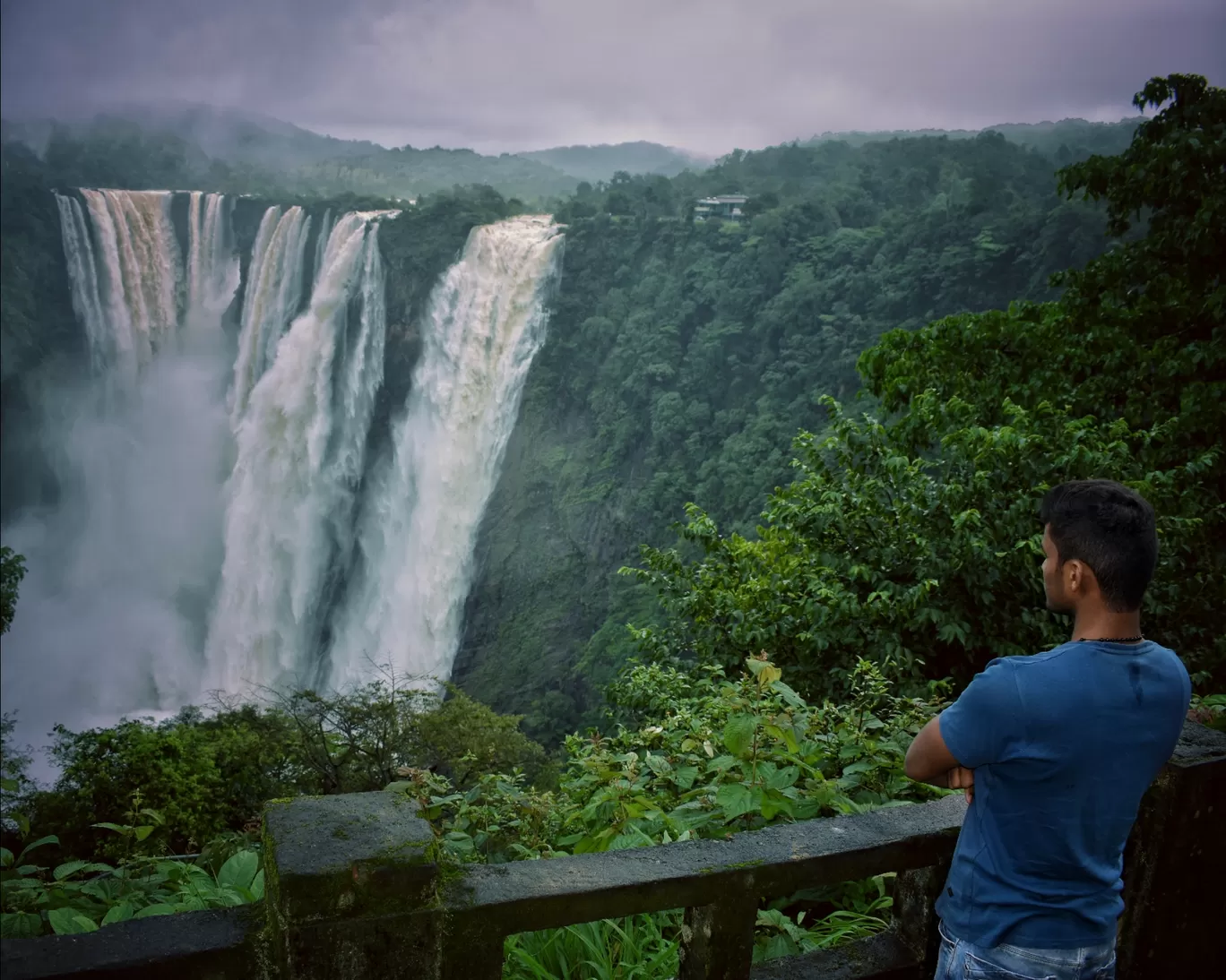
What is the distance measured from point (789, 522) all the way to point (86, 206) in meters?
28.3

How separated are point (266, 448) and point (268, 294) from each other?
4953 millimetres

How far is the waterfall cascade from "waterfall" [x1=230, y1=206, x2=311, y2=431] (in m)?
0.06

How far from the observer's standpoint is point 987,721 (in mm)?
1361

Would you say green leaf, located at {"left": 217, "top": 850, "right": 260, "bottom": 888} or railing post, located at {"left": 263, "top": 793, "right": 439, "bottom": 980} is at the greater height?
railing post, located at {"left": 263, "top": 793, "right": 439, "bottom": 980}

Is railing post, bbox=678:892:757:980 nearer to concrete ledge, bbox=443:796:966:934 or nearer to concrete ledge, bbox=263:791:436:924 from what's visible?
concrete ledge, bbox=443:796:966:934

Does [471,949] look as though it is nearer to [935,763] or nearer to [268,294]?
[935,763]

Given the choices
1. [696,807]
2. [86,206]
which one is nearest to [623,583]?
[86,206]

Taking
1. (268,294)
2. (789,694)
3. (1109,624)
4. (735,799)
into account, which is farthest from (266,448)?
(1109,624)

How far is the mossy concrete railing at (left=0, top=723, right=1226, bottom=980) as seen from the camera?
1.22 m

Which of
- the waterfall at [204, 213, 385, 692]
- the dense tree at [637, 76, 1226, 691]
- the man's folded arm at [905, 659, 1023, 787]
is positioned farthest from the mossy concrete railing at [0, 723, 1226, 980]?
the waterfall at [204, 213, 385, 692]

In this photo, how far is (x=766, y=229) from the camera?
30.9 metres

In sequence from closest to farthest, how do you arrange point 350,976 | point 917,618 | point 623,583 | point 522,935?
1. point 350,976
2. point 522,935
3. point 917,618
4. point 623,583

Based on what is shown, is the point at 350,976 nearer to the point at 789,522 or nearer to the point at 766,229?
the point at 789,522

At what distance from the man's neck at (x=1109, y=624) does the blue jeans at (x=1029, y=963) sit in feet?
1.65
